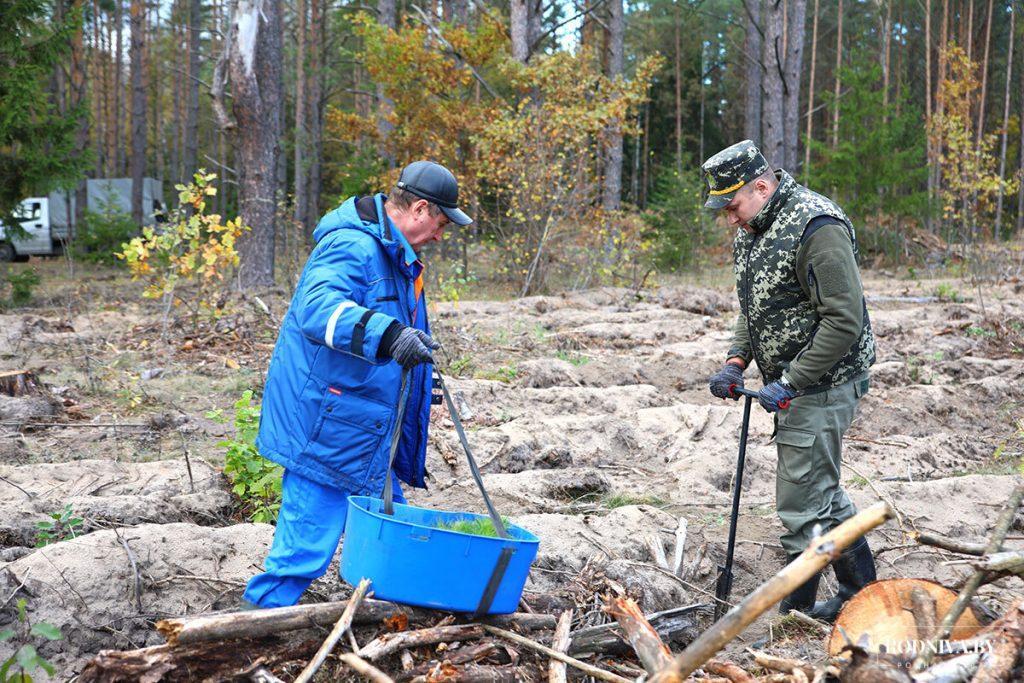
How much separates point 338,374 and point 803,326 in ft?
6.33

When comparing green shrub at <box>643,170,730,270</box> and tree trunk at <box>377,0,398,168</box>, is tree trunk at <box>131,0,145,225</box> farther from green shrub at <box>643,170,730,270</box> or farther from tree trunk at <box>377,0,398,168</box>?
green shrub at <box>643,170,730,270</box>

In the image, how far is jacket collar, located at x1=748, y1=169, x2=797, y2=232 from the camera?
3.81 m

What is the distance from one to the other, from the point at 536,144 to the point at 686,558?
10450 millimetres

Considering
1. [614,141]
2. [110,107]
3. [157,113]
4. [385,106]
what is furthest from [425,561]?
[110,107]

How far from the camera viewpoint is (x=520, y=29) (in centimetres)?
1571

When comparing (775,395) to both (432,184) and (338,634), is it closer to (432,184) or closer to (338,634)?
(432,184)

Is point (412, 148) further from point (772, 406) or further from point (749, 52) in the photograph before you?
point (772, 406)

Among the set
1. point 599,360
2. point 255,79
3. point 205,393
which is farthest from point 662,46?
point 205,393

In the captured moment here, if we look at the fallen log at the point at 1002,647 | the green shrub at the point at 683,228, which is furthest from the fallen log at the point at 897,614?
the green shrub at the point at 683,228

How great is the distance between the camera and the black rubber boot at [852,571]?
13.0 feet

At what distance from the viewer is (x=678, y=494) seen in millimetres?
5730

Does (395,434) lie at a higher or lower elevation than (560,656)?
higher

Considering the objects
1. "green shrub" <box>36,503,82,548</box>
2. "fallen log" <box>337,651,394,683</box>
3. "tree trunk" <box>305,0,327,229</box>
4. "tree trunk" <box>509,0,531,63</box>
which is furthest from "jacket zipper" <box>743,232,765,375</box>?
"tree trunk" <box>305,0,327,229</box>

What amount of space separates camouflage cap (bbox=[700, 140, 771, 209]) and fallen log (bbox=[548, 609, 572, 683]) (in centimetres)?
179
